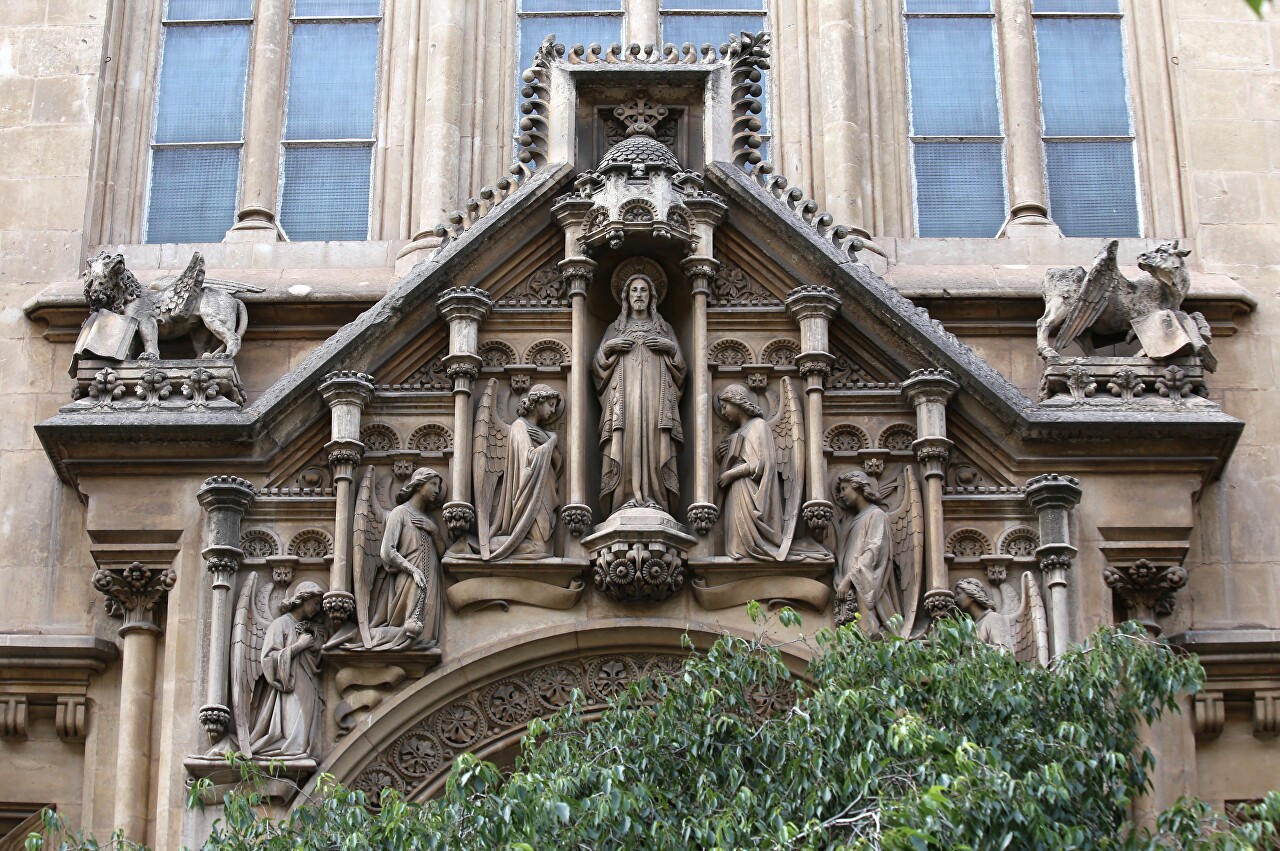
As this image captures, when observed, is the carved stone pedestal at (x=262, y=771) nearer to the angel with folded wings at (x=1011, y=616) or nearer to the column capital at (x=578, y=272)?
the column capital at (x=578, y=272)

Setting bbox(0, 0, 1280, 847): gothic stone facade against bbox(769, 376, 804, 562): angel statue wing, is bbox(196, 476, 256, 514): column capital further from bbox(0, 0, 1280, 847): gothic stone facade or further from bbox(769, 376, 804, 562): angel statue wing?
bbox(769, 376, 804, 562): angel statue wing

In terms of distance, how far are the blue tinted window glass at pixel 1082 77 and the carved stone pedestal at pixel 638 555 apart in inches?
232

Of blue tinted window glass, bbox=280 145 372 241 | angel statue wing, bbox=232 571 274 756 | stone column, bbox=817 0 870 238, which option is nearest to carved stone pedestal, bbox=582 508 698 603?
angel statue wing, bbox=232 571 274 756

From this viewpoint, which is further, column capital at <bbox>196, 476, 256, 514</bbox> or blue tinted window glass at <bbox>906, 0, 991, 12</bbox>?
blue tinted window glass at <bbox>906, 0, 991, 12</bbox>

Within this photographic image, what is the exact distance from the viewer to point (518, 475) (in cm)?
1875

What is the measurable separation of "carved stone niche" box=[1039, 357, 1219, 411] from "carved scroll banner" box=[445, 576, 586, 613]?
367 centimetres

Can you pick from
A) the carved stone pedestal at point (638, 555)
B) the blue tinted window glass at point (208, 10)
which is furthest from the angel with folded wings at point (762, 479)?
the blue tinted window glass at point (208, 10)

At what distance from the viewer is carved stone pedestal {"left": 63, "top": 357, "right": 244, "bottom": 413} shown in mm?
19125

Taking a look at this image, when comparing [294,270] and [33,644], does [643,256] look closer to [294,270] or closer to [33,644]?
[294,270]

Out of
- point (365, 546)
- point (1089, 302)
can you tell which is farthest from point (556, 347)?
point (1089, 302)

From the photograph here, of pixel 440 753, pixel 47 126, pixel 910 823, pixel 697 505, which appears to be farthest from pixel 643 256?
pixel 910 823

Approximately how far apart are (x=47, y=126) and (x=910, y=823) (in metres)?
11.1

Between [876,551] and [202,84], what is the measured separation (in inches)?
299

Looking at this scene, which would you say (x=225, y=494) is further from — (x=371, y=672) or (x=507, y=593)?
(x=507, y=593)
